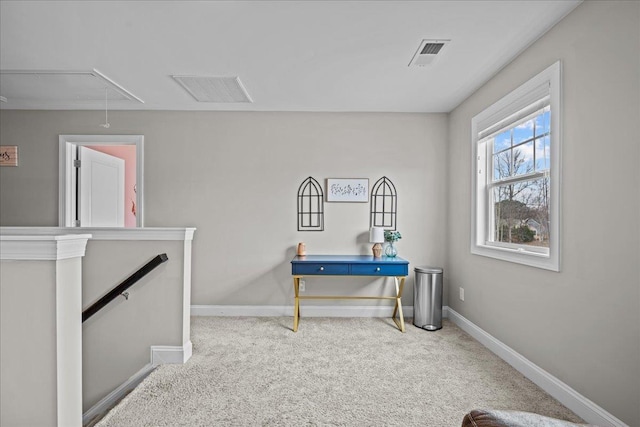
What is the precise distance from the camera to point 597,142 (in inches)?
74.2

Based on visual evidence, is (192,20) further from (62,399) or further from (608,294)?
(608,294)

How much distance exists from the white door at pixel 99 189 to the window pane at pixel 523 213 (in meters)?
4.42

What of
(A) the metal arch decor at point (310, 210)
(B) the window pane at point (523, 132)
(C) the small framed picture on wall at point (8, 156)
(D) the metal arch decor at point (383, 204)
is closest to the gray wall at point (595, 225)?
(B) the window pane at point (523, 132)

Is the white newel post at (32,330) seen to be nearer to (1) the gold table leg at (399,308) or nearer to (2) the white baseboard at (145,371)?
(2) the white baseboard at (145,371)

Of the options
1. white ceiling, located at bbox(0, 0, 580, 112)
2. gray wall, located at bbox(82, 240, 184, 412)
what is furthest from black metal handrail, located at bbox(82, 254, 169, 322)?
white ceiling, located at bbox(0, 0, 580, 112)

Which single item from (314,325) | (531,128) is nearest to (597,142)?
(531,128)

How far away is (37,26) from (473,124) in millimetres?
3531

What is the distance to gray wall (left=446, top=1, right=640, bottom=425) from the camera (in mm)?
1688

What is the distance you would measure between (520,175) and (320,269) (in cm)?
195

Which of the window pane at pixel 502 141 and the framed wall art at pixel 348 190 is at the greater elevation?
the window pane at pixel 502 141

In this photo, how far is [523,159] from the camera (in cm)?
271

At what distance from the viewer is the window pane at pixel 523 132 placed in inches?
103

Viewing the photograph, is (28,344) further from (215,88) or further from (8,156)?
(8,156)

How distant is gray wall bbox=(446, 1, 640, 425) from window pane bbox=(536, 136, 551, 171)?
22 cm
